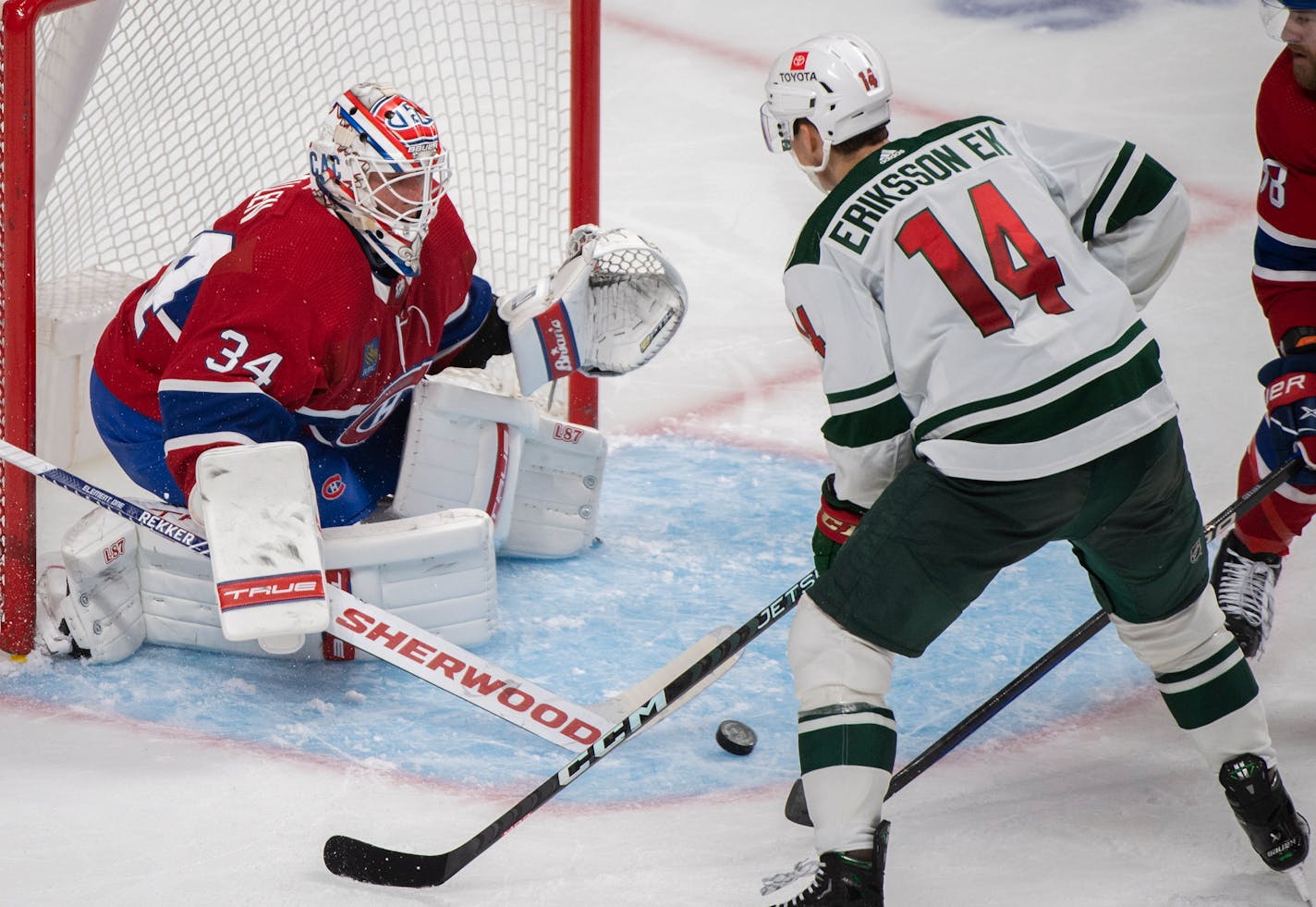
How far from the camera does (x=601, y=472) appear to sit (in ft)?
9.81

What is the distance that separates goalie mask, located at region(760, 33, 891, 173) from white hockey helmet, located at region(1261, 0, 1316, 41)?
0.73 m

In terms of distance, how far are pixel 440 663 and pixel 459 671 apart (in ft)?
0.11

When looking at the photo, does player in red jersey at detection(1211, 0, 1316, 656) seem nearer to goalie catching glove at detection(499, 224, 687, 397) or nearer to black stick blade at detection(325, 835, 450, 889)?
goalie catching glove at detection(499, 224, 687, 397)

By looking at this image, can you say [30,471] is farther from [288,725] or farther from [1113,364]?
[1113,364]

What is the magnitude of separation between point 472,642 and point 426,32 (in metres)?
1.61

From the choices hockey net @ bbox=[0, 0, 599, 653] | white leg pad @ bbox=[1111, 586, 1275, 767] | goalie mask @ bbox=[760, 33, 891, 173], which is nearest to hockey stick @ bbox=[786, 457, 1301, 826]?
white leg pad @ bbox=[1111, 586, 1275, 767]

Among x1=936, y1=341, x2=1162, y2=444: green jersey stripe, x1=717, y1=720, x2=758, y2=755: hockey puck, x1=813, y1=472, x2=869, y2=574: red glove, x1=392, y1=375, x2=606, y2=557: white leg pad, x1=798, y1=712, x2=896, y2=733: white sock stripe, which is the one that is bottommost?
x1=717, y1=720, x2=758, y2=755: hockey puck

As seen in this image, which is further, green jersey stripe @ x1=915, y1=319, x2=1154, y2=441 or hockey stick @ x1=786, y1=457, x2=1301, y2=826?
hockey stick @ x1=786, y1=457, x2=1301, y2=826

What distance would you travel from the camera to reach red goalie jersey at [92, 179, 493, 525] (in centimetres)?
227

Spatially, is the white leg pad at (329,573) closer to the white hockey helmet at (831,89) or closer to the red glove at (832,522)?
the red glove at (832,522)

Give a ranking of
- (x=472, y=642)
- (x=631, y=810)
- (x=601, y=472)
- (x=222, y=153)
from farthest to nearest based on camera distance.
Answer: (x=222, y=153)
(x=601, y=472)
(x=472, y=642)
(x=631, y=810)

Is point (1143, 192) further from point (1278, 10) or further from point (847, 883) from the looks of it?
point (847, 883)

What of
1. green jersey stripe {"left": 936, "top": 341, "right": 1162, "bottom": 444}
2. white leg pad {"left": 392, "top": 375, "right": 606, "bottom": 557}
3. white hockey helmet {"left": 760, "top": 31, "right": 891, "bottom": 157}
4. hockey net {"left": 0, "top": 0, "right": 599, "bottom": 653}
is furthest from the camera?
white leg pad {"left": 392, "top": 375, "right": 606, "bottom": 557}

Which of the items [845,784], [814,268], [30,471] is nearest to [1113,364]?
[814,268]
